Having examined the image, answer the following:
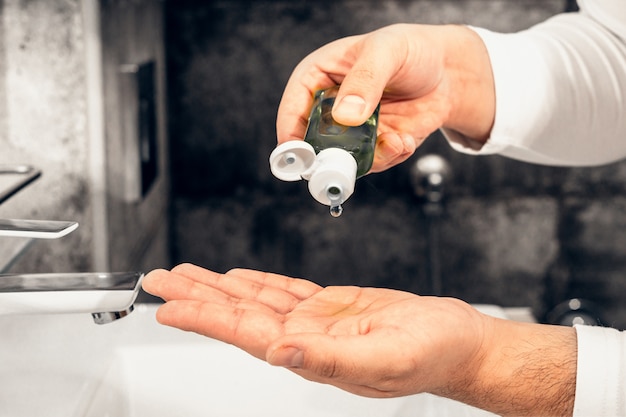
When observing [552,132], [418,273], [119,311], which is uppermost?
[552,132]

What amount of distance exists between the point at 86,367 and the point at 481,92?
2.10ft

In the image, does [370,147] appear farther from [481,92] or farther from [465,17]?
[465,17]

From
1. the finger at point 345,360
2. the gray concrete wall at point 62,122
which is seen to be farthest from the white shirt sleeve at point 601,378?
the gray concrete wall at point 62,122

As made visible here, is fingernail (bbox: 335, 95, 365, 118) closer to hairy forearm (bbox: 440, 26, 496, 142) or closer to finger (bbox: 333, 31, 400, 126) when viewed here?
finger (bbox: 333, 31, 400, 126)

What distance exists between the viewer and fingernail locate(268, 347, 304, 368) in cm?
60

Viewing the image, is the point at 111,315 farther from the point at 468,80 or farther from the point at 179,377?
the point at 468,80

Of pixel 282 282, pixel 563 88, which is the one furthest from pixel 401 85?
pixel 282 282

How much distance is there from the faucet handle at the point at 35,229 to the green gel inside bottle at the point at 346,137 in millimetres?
266

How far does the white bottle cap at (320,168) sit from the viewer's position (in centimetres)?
71

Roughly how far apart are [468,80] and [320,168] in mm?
455

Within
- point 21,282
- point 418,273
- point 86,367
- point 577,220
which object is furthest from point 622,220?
point 21,282

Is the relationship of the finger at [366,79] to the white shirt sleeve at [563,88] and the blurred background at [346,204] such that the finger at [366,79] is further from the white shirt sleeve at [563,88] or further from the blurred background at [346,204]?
the blurred background at [346,204]

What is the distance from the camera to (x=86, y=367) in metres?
0.80

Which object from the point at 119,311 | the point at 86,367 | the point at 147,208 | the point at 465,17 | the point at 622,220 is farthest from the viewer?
the point at 622,220
